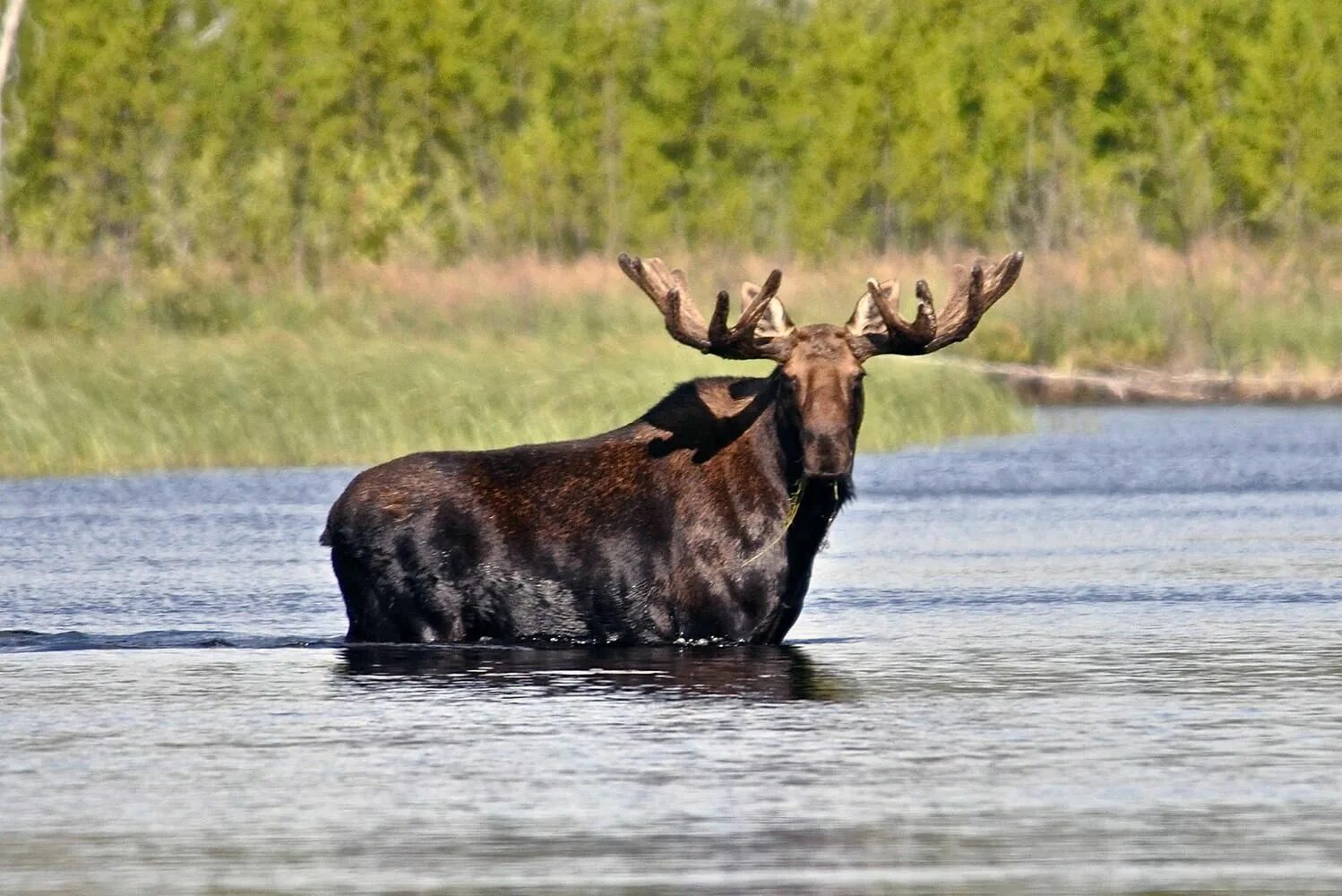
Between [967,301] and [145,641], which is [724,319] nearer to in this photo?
[967,301]

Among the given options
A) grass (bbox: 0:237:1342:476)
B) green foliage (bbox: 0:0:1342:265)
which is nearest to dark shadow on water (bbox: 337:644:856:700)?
grass (bbox: 0:237:1342:476)

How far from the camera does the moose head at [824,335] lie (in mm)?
14164

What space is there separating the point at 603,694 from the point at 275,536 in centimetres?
998

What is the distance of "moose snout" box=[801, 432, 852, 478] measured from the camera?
14.0 meters

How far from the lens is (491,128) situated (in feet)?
249

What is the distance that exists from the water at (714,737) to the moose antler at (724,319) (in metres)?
1.49

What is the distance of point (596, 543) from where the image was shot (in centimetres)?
1467

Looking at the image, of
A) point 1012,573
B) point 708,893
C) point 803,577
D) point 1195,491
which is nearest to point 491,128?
point 1195,491

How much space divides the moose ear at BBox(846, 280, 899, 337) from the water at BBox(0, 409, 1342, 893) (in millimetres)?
1543

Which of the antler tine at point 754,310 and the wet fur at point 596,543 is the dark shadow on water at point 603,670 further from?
the antler tine at point 754,310

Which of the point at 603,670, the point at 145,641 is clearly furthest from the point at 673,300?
the point at 145,641

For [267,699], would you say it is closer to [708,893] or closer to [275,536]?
[708,893]

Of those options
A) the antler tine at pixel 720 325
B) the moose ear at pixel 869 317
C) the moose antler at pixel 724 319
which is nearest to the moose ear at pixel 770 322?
the moose antler at pixel 724 319

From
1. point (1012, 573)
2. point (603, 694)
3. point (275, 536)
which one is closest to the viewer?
point (603, 694)
